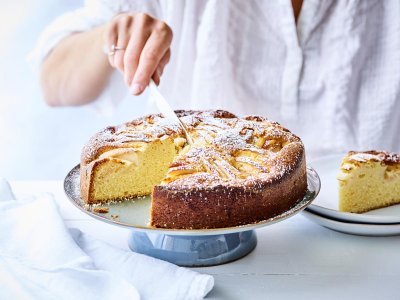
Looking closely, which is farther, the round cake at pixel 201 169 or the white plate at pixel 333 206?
the white plate at pixel 333 206

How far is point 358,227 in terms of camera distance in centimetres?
142

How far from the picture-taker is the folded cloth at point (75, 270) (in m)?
1.19

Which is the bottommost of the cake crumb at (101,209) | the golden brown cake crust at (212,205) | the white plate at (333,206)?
the white plate at (333,206)

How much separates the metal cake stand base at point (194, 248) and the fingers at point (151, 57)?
0.49 meters

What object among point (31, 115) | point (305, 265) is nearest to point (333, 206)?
point (305, 265)

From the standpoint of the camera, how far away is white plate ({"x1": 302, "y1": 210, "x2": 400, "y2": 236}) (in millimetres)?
1413

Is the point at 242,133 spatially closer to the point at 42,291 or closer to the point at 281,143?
the point at 281,143

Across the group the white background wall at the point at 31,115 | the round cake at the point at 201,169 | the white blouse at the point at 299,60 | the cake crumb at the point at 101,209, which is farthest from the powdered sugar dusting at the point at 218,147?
the white background wall at the point at 31,115

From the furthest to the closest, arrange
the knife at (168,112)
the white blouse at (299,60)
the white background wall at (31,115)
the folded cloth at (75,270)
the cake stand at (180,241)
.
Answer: the white background wall at (31,115), the white blouse at (299,60), the knife at (168,112), the cake stand at (180,241), the folded cloth at (75,270)

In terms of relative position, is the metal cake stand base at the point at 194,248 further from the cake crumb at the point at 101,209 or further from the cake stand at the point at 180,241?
the cake crumb at the point at 101,209

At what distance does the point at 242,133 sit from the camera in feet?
4.89

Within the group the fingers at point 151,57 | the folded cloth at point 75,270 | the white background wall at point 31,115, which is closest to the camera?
the folded cloth at point 75,270

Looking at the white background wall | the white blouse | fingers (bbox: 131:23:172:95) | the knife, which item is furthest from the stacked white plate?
the white background wall

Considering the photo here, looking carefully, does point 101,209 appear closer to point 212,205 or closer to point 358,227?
point 212,205
